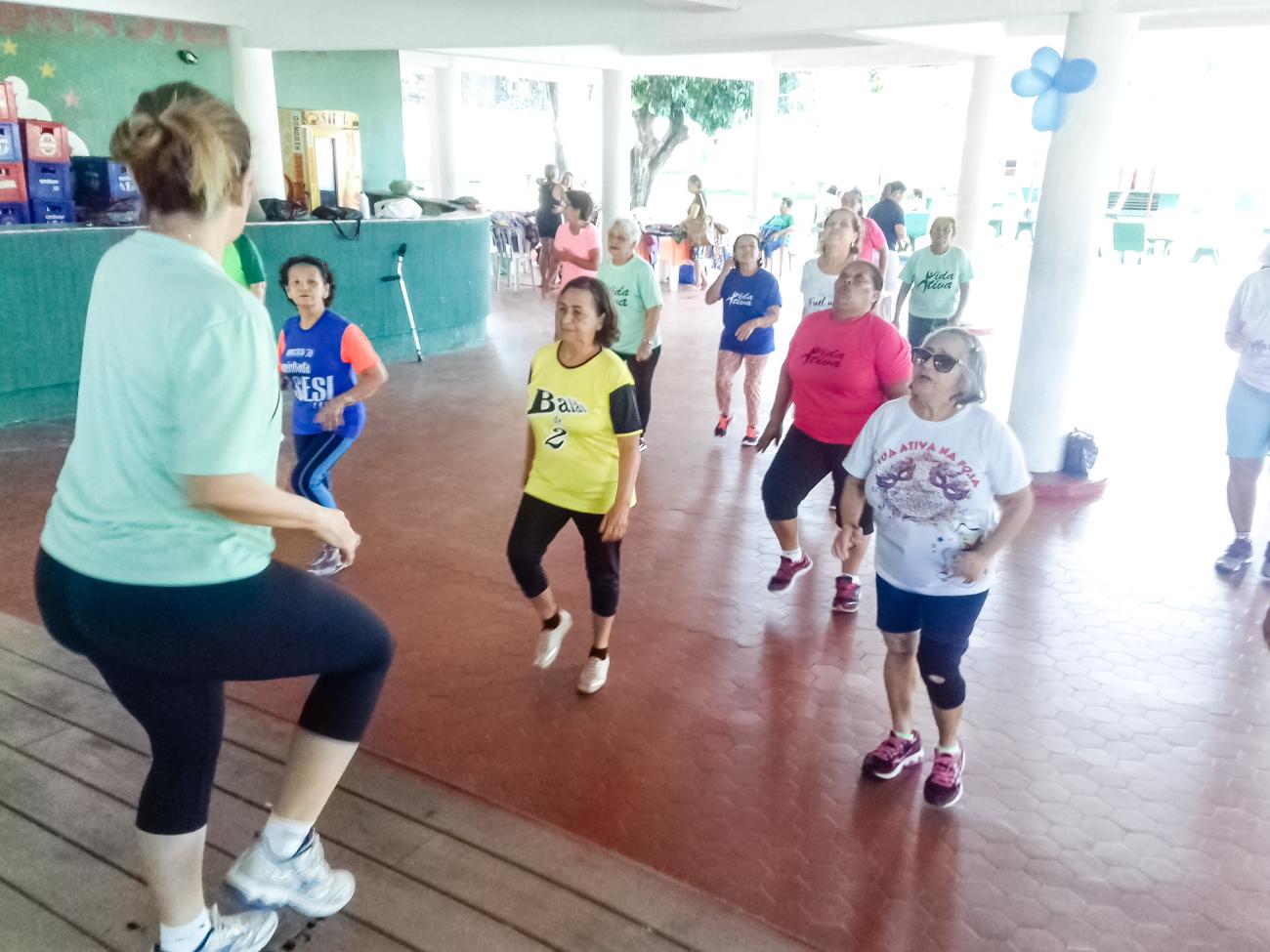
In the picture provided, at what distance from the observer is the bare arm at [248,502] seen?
5.97 ft

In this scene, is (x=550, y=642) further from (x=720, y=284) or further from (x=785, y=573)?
Result: (x=720, y=284)

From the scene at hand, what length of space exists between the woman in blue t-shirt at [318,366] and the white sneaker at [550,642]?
1316mm

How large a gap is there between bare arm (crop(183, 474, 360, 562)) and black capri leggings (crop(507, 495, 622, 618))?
64.8 inches

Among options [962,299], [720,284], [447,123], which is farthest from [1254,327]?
[447,123]

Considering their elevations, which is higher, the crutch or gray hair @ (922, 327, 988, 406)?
gray hair @ (922, 327, 988, 406)

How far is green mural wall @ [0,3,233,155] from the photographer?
903cm

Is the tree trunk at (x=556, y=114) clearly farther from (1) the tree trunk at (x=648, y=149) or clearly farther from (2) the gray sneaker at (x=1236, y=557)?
(2) the gray sneaker at (x=1236, y=557)

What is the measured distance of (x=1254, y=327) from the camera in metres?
4.83

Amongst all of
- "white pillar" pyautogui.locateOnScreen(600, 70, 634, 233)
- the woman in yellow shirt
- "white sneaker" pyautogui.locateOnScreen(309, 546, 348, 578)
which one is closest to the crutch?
"white sneaker" pyautogui.locateOnScreen(309, 546, 348, 578)

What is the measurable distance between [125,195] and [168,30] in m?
2.73

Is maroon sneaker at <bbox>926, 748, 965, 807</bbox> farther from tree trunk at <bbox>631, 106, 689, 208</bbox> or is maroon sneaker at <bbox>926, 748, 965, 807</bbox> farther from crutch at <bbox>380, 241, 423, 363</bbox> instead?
tree trunk at <bbox>631, 106, 689, 208</bbox>

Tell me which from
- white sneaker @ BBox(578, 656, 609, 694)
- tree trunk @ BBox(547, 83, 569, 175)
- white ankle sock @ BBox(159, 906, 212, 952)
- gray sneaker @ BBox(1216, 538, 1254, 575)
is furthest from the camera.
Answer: tree trunk @ BBox(547, 83, 569, 175)

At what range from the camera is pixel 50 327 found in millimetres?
7375

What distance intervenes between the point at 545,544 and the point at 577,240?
453 centimetres
